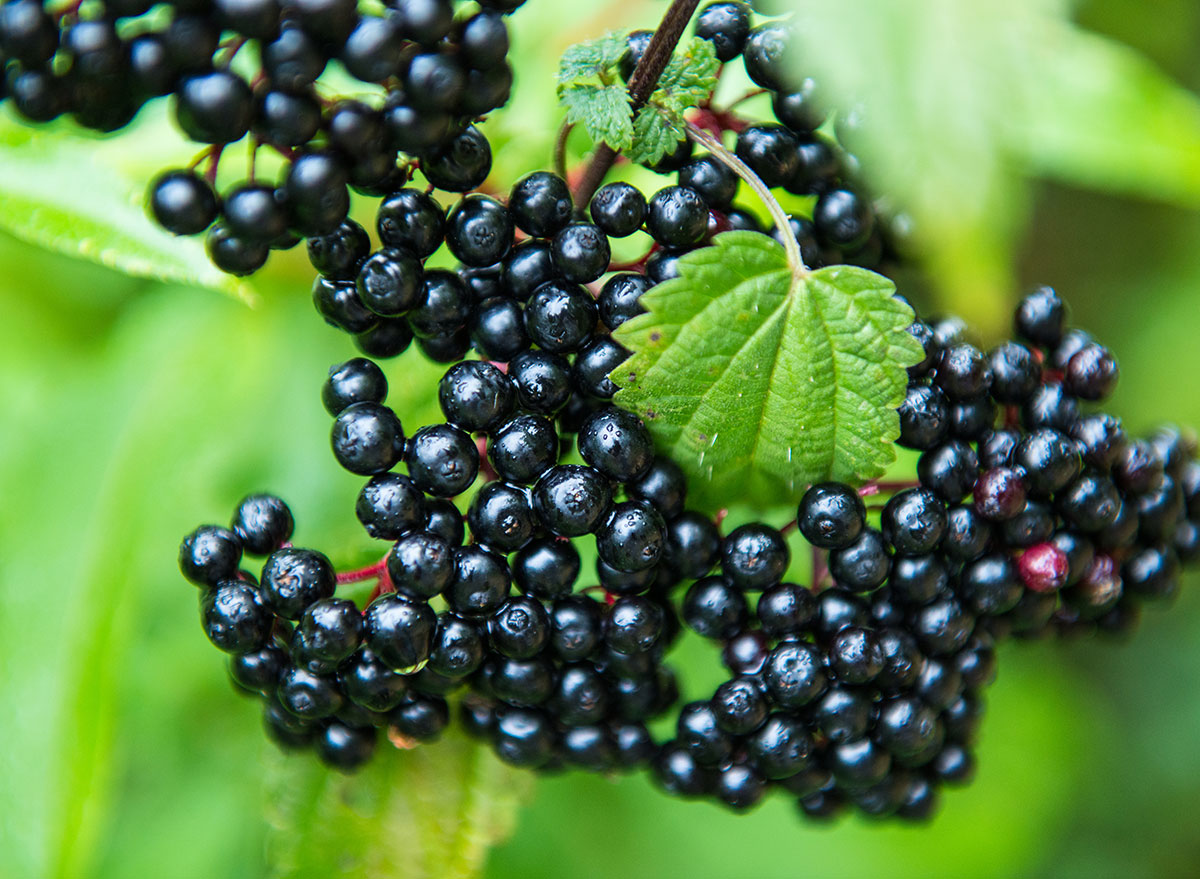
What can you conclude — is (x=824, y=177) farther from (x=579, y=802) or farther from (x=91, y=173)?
(x=579, y=802)

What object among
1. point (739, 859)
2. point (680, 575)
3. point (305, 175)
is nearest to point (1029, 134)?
point (680, 575)

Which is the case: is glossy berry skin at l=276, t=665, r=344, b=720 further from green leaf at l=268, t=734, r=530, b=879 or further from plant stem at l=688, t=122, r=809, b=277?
plant stem at l=688, t=122, r=809, b=277

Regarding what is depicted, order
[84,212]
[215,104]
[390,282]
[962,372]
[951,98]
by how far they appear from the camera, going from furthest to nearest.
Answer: [84,212], [962,372], [390,282], [215,104], [951,98]

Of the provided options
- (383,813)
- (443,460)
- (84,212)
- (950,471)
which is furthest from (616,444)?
(84,212)

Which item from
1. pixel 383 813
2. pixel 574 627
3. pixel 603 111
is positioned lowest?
pixel 383 813

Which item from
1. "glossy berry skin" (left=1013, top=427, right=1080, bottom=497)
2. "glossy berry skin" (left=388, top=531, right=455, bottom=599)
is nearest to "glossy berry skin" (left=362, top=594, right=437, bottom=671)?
"glossy berry skin" (left=388, top=531, right=455, bottom=599)

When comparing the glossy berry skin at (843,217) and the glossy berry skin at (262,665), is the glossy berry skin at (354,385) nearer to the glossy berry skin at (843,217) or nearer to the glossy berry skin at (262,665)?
the glossy berry skin at (262,665)

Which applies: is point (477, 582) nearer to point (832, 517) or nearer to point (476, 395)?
point (476, 395)

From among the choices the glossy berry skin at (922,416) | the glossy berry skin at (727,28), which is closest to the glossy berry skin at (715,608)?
the glossy berry skin at (922,416)
